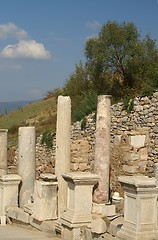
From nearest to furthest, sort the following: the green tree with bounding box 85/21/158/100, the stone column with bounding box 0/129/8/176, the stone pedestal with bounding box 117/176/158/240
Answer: the stone pedestal with bounding box 117/176/158/240 < the stone column with bounding box 0/129/8/176 < the green tree with bounding box 85/21/158/100

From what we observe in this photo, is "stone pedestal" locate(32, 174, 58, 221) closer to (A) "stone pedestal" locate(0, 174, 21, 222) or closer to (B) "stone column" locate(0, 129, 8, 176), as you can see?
(A) "stone pedestal" locate(0, 174, 21, 222)

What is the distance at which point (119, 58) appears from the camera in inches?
935

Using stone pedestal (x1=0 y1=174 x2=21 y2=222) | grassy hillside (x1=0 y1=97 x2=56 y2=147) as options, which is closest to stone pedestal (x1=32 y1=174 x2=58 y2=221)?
stone pedestal (x1=0 y1=174 x2=21 y2=222)

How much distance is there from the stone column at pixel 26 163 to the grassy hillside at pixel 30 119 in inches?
533

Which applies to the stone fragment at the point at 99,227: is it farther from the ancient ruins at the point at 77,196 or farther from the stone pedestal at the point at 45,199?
the stone pedestal at the point at 45,199

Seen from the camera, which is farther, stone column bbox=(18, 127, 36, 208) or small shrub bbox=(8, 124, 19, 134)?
small shrub bbox=(8, 124, 19, 134)

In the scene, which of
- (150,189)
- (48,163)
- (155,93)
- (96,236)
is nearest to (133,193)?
(150,189)

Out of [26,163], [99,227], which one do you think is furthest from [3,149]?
[99,227]

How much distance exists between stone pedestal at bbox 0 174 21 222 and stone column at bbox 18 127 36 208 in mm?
173

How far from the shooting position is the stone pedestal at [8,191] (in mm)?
10668

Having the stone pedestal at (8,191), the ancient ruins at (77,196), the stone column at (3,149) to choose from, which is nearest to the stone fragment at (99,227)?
the ancient ruins at (77,196)

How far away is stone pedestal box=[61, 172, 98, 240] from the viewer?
782cm

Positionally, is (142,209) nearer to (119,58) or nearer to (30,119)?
(119,58)

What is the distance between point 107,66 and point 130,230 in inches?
698
